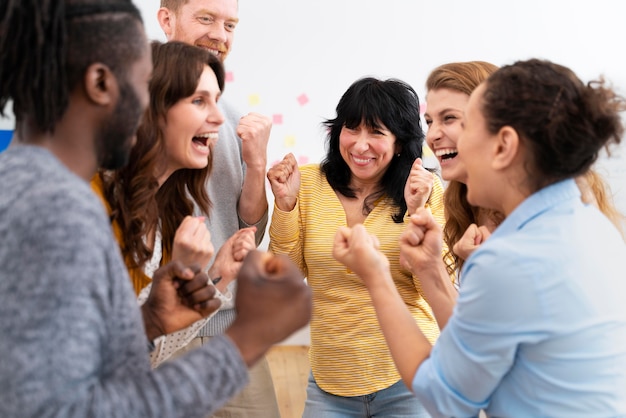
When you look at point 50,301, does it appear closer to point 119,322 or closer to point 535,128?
point 119,322

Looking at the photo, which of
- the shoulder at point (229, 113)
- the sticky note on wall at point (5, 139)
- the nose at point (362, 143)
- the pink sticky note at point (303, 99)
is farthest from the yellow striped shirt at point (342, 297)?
the pink sticky note at point (303, 99)

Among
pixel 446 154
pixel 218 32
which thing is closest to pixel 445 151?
pixel 446 154

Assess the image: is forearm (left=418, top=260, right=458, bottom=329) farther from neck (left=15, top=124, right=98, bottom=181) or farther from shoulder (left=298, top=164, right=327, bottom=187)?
neck (left=15, top=124, right=98, bottom=181)

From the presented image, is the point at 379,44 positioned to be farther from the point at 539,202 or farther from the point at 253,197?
the point at 539,202

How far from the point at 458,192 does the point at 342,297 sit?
0.42m

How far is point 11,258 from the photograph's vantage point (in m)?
0.77

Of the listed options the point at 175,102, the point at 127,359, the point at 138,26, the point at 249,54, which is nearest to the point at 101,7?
the point at 138,26

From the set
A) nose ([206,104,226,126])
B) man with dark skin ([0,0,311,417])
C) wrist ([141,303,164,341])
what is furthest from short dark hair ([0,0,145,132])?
nose ([206,104,226,126])

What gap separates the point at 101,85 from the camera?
878 millimetres

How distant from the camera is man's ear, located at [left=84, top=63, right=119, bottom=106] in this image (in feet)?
2.83

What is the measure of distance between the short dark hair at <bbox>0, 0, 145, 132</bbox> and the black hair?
1268 millimetres

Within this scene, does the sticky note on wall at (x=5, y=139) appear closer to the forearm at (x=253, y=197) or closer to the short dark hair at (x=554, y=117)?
the forearm at (x=253, y=197)

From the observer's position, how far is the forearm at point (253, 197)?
195 cm

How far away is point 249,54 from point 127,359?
3153 mm
